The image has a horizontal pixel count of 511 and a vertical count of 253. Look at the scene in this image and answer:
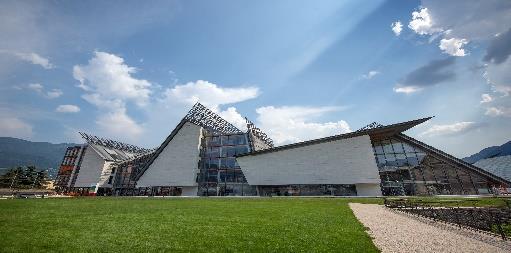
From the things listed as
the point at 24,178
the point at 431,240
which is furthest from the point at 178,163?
the point at 24,178

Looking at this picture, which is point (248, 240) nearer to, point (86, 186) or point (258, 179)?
point (258, 179)

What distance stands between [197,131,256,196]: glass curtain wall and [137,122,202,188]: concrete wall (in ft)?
7.69

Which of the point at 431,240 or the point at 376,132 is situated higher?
the point at 376,132

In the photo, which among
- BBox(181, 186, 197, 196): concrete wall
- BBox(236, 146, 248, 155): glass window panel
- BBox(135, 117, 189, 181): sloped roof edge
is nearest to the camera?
BBox(236, 146, 248, 155): glass window panel

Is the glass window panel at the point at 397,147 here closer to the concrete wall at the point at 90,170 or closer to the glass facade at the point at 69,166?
the concrete wall at the point at 90,170

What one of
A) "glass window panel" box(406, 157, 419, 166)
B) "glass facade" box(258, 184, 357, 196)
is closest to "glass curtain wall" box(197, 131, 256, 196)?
"glass facade" box(258, 184, 357, 196)

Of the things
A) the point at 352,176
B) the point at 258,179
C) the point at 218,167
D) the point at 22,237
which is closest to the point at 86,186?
the point at 218,167

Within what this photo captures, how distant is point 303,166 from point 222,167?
68.1ft

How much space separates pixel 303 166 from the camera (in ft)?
158

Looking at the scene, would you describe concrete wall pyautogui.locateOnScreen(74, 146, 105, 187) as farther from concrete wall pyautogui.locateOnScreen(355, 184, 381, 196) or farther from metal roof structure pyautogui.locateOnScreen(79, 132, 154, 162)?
concrete wall pyautogui.locateOnScreen(355, 184, 381, 196)

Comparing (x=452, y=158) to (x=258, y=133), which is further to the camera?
(x=258, y=133)

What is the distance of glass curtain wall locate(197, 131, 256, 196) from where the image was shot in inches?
2267

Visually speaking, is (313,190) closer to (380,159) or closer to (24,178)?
(380,159)

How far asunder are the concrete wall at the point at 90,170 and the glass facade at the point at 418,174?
73197mm
